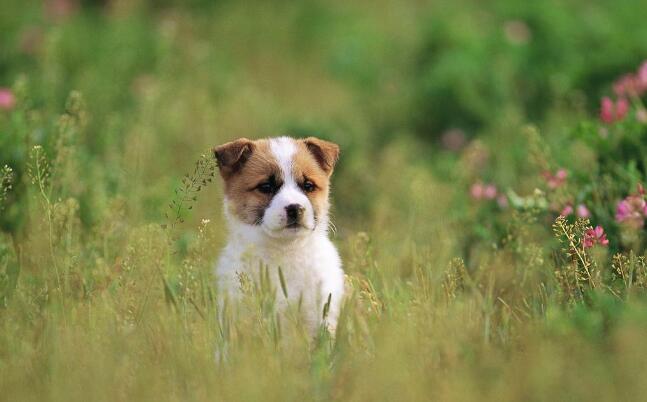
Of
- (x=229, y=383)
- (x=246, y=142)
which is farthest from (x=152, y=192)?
(x=229, y=383)

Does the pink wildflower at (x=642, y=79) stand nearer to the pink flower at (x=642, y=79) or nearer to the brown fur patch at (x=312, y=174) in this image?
the pink flower at (x=642, y=79)

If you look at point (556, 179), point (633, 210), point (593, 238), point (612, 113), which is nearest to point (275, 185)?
point (593, 238)

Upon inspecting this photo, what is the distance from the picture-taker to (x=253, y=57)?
12.9 meters

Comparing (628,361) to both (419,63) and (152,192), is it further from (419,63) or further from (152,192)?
(419,63)

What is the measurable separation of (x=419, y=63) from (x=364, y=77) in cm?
63

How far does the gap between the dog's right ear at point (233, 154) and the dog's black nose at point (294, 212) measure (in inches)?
18.1

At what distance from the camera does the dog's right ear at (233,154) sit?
487cm

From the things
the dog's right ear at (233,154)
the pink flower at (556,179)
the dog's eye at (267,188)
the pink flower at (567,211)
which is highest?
the dog's right ear at (233,154)

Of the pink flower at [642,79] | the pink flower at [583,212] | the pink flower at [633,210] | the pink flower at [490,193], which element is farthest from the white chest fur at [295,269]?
the pink flower at [642,79]

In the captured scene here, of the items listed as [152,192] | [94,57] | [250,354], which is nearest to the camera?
[250,354]

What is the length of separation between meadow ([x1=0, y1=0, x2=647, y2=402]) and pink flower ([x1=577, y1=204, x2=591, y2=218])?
0.07ft

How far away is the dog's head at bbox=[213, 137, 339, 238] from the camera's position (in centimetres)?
469

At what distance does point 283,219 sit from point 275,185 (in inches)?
9.8

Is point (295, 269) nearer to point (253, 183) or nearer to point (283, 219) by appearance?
point (283, 219)
